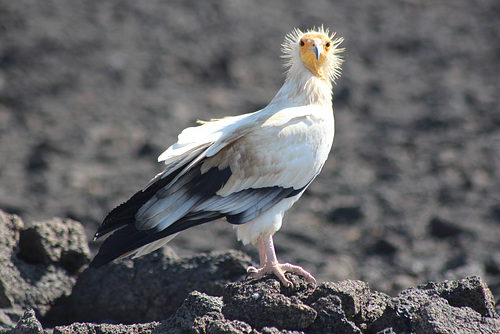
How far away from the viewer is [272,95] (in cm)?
1247

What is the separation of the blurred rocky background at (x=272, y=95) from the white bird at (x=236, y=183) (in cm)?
341

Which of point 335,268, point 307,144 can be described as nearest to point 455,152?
point 335,268

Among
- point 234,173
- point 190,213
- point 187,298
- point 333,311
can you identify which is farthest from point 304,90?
point 187,298

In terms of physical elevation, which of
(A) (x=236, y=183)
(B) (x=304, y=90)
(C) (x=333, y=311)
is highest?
(B) (x=304, y=90)

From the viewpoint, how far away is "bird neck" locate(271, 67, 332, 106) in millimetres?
5547

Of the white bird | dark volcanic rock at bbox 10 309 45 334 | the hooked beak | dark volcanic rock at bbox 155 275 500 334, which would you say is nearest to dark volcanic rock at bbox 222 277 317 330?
dark volcanic rock at bbox 155 275 500 334

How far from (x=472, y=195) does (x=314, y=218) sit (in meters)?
2.35

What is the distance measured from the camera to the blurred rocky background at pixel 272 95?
923cm

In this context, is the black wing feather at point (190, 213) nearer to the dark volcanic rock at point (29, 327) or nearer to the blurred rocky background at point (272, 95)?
the dark volcanic rock at point (29, 327)

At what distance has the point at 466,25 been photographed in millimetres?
14000

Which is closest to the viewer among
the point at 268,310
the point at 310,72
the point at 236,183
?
the point at 268,310

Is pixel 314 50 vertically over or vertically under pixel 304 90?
over

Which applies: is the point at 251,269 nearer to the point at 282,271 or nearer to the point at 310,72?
the point at 282,271

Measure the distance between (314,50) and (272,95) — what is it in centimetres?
689
